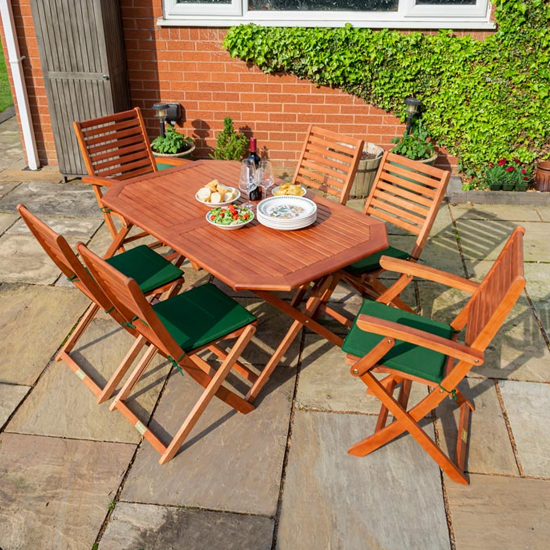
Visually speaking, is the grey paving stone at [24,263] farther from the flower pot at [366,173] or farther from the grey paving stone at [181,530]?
the flower pot at [366,173]

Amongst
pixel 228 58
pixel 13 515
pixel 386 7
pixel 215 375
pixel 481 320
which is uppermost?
pixel 386 7

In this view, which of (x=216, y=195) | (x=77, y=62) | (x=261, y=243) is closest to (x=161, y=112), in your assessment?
(x=77, y=62)

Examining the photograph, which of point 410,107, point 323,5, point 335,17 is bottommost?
point 410,107

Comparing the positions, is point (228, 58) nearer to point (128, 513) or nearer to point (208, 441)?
point (208, 441)

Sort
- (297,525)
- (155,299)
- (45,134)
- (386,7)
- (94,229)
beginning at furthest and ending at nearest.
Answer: (45,134), (386,7), (94,229), (155,299), (297,525)

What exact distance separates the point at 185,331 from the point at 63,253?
0.75 meters

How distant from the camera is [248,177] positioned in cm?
378

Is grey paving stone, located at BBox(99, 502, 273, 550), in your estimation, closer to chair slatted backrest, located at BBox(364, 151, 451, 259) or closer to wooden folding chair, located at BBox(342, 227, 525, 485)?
wooden folding chair, located at BBox(342, 227, 525, 485)

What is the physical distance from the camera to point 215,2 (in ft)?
20.8

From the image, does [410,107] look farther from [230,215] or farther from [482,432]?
[482,432]

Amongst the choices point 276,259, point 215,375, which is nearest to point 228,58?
point 276,259

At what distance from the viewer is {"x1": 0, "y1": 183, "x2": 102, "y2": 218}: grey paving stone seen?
5863 mm

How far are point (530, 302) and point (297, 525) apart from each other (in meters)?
2.68

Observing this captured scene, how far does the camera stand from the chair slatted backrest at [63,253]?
2.99 m
